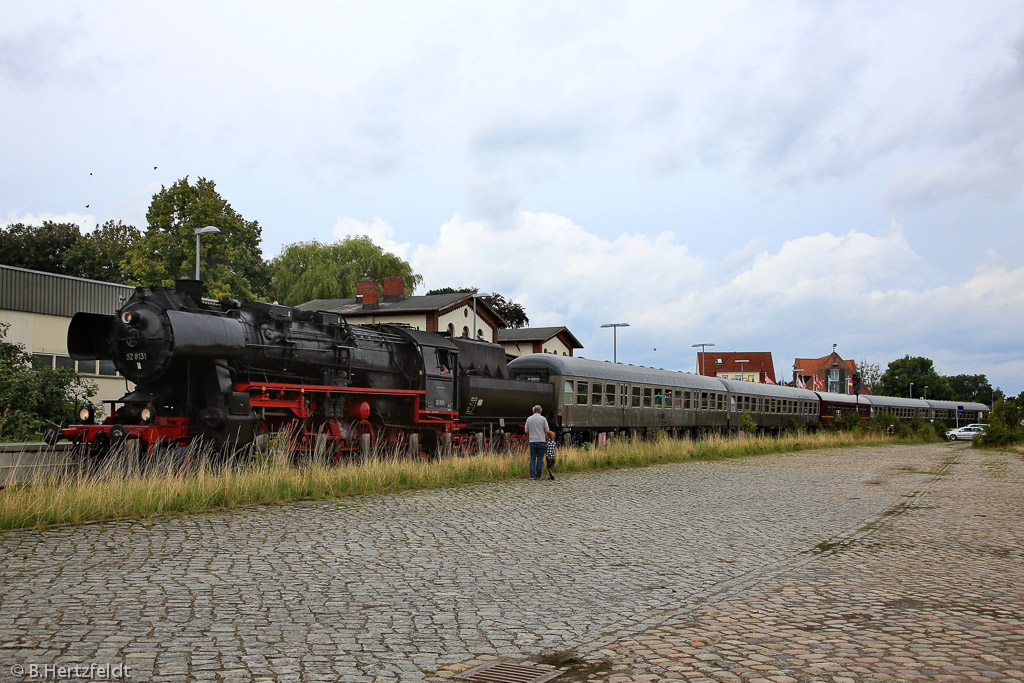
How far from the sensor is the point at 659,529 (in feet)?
35.7

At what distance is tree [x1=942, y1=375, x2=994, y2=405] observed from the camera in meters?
144

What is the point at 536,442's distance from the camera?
17.6 m

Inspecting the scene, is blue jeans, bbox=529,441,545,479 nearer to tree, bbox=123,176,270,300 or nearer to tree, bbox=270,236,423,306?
tree, bbox=123,176,270,300

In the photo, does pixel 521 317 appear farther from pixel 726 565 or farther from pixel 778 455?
pixel 726 565

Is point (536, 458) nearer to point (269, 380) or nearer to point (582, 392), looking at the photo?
point (269, 380)

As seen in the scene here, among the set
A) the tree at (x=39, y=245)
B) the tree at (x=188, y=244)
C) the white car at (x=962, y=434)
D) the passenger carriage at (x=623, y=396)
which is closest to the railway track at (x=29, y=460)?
the passenger carriage at (x=623, y=396)

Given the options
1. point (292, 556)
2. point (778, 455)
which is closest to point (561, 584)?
point (292, 556)

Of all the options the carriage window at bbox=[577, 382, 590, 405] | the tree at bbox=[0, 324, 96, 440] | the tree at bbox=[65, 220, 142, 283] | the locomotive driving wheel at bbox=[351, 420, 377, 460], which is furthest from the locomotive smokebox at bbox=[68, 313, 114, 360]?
the tree at bbox=[65, 220, 142, 283]

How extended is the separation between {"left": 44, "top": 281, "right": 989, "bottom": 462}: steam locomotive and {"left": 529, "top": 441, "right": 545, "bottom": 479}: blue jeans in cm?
272

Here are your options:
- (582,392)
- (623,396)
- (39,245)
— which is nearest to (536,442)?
(582,392)

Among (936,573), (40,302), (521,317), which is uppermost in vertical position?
(521,317)

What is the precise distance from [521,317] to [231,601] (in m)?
71.9

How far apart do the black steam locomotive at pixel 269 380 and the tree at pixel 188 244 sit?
97.3 ft

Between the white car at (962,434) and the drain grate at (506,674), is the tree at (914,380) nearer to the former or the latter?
the white car at (962,434)
